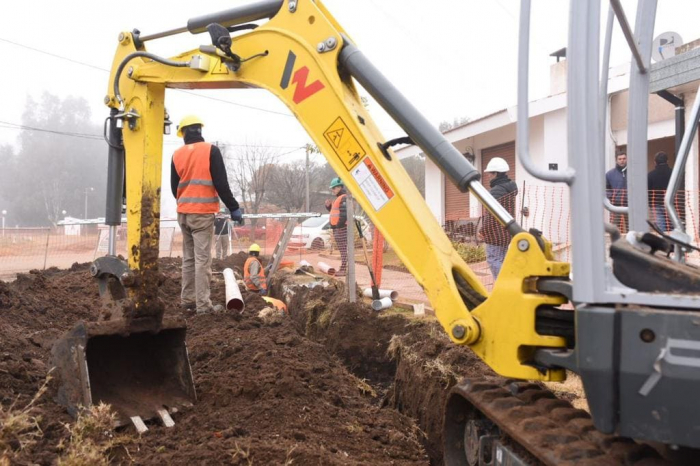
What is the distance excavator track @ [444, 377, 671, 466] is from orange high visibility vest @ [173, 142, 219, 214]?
4.19 meters

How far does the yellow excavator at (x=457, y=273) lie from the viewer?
217 cm

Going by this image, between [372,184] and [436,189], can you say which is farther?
[436,189]

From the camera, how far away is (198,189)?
6.92 metres

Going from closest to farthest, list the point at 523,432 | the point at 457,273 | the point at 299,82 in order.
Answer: the point at 523,432 → the point at 457,273 → the point at 299,82

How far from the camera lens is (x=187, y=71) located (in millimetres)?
4352

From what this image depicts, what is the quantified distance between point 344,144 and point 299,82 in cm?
51

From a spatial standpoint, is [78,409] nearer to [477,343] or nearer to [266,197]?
[477,343]

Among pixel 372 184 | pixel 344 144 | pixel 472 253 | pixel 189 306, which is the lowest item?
pixel 189 306

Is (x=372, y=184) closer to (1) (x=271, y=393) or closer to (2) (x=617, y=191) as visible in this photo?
(2) (x=617, y=191)

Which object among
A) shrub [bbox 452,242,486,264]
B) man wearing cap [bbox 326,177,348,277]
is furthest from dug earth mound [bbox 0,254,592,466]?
shrub [bbox 452,242,486,264]

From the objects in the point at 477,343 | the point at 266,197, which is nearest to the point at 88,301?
the point at 477,343

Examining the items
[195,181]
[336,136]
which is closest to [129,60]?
[336,136]

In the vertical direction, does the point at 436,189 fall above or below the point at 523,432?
above

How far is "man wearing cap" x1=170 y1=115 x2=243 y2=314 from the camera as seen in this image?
6.80 metres
